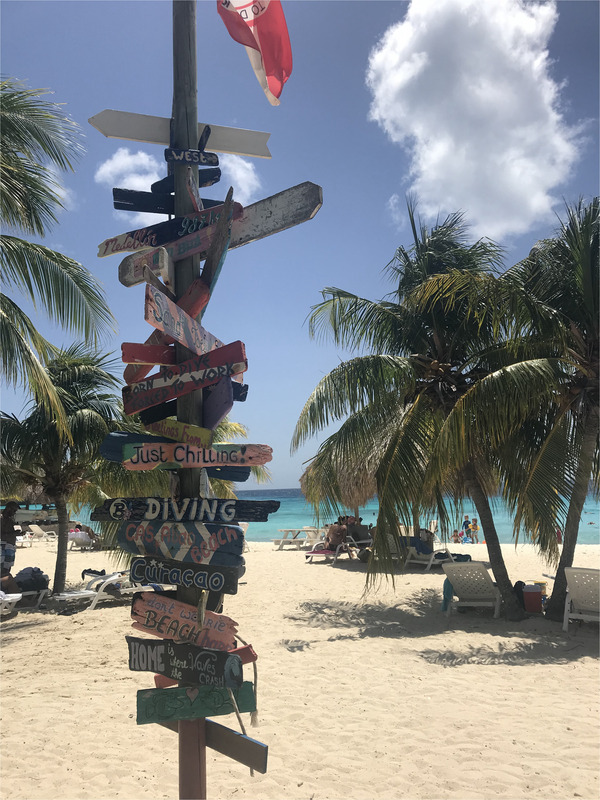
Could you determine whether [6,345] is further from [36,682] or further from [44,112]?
[36,682]

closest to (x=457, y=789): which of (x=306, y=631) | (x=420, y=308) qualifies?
(x=306, y=631)

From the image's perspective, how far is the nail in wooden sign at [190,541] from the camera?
2410 mm

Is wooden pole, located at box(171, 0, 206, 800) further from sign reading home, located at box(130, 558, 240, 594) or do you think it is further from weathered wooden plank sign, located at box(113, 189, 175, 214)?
sign reading home, located at box(130, 558, 240, 594)

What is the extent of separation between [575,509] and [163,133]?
280 inches

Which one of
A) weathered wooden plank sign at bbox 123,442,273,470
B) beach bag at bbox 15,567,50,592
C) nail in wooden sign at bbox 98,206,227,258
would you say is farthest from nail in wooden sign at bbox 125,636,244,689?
beach bag at bbox 15,567,50,592

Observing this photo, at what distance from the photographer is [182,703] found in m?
2.47

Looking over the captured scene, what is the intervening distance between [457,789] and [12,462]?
9.06 metres

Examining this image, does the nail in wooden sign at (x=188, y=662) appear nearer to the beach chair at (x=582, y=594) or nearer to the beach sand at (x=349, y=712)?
the beach sand at (x=349, y=712)

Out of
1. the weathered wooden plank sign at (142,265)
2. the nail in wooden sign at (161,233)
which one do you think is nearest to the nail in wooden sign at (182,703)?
the weathered wooden plank sign at (142,265)

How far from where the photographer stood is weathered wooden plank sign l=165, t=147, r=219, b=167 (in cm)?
281

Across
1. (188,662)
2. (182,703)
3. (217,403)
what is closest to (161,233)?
(217,403)

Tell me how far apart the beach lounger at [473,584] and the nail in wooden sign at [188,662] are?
20.9ft

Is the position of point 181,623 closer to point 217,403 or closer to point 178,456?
point 178,456

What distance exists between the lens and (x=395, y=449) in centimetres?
774
